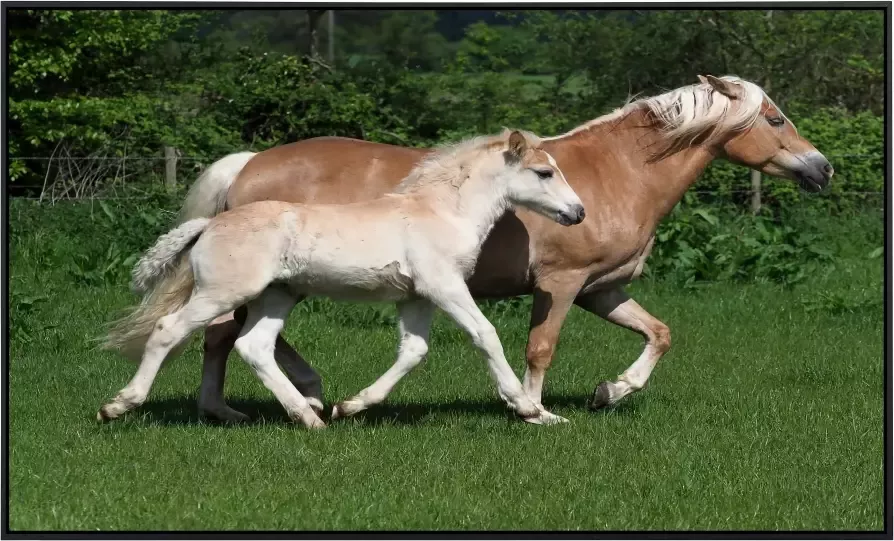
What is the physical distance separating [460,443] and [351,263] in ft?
3.70

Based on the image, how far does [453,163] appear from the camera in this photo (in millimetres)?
7414

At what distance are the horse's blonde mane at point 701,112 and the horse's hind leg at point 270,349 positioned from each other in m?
2.54

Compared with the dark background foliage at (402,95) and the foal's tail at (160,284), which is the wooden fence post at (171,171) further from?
the foal's tail at (160,284)

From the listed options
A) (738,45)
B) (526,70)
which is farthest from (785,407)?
(526,70)

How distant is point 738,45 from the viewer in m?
20.3

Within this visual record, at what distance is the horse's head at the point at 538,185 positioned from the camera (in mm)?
7074

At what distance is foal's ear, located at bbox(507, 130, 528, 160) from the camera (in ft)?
23.5

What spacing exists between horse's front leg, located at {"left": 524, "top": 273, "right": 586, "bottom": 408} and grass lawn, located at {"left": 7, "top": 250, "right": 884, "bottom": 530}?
0.40m

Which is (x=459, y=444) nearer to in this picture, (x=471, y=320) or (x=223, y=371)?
(x=471, y=320)

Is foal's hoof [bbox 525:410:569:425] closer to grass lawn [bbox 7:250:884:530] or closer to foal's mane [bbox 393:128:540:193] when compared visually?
grass lawn [bbox 7:250:884:530]

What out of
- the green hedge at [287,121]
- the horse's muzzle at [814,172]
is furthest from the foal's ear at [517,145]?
the green hedge at [287,121]

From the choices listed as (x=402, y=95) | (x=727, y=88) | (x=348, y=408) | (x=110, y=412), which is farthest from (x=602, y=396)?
(x=402, y=95)

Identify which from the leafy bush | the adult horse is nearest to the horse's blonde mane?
the adult horse

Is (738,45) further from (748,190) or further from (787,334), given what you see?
(787,334)
